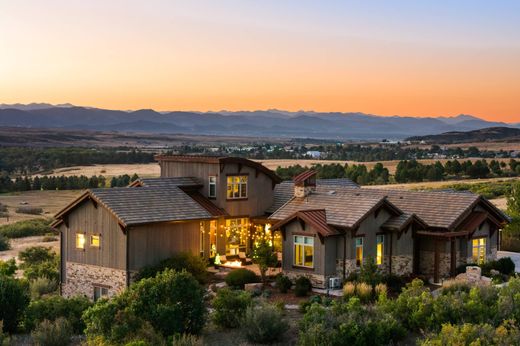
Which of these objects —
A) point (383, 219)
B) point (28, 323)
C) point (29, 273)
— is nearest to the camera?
point (28, 323)

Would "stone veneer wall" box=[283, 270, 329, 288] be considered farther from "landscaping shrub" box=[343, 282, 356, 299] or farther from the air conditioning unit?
"landscaping shrub" box=[343, 282, 356, 299]

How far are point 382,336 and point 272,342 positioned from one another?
10.8 feet

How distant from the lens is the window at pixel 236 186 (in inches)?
1385

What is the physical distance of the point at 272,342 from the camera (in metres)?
20.4

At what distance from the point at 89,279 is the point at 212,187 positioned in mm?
7895

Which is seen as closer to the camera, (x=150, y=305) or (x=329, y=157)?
(x=150, y=305)

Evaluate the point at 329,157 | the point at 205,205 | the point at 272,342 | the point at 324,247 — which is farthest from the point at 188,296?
the point at 329,157

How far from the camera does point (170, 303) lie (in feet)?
67.4

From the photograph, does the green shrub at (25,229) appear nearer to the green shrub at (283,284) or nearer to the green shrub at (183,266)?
the green shrub at (183,266)

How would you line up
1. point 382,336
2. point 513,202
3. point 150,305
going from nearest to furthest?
point 382,336 → point 150,305 → point 513,202

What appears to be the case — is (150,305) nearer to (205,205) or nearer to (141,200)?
(141,200)

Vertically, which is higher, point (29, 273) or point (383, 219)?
point (383, 219)

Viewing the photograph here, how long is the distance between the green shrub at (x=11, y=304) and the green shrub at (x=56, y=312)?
28cm

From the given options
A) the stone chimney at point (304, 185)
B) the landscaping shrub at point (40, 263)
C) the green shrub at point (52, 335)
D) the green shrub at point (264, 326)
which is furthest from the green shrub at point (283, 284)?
the landscaping shrub at point (40, 263)
